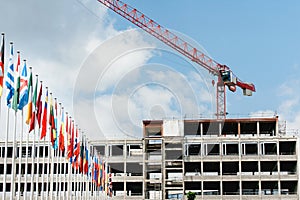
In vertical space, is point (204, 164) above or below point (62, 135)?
below

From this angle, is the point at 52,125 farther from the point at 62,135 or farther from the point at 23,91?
the point at 23,91

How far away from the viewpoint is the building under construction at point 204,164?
10606cm

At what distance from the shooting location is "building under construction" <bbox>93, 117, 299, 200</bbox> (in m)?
106

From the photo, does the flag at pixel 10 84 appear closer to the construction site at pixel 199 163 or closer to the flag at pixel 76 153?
the flag at pixel 76 153

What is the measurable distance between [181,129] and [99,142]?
15782 mm

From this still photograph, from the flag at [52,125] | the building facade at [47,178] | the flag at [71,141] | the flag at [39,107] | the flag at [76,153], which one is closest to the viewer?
the building facade at [47,178]

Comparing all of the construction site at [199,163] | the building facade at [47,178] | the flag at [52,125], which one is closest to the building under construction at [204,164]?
the construction site at [199,163]

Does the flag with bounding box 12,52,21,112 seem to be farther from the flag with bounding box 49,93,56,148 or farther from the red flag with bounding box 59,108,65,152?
the red flag with bounding box 59,108,65,152

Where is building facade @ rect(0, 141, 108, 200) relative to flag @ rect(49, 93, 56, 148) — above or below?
below

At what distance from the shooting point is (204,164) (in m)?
110

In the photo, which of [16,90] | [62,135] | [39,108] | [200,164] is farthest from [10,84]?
[200,164]

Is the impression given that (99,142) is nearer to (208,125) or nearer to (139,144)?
(139,144)

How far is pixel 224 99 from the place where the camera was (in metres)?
143

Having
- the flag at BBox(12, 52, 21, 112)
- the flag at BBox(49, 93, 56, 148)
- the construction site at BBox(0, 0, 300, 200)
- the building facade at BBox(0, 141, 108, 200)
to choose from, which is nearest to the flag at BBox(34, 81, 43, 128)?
the building facade at BBox(0, 141, 108, 200)
